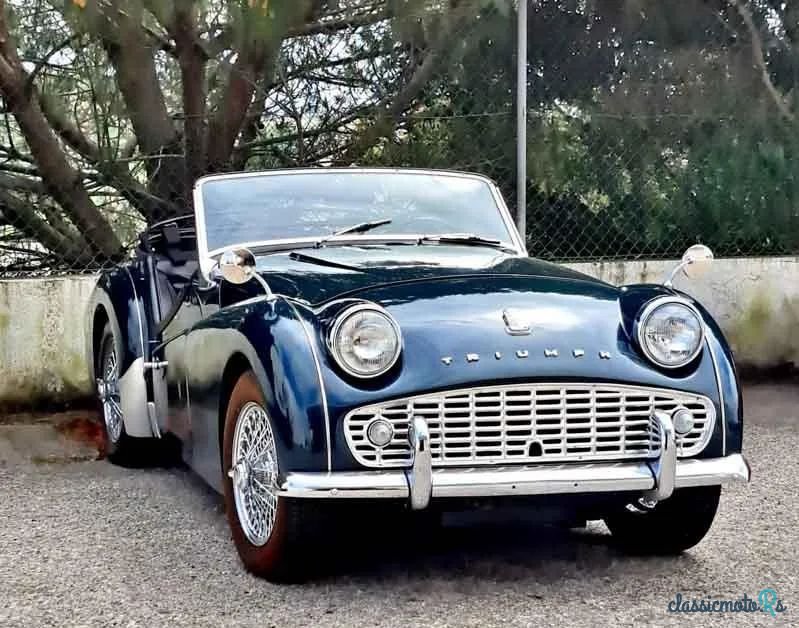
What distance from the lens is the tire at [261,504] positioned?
358 centimetres

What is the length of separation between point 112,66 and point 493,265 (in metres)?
3.64

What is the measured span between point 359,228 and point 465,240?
46cm

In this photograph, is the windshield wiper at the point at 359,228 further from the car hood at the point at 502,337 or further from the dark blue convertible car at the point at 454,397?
the car hood at the point at 502,337

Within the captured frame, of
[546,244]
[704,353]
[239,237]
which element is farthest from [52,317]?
[704,353]

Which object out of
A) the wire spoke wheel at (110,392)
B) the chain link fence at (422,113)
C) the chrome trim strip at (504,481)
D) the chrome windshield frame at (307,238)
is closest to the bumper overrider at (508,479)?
the chrome trim strip at (504,481)

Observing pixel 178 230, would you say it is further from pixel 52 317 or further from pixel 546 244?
pixel 546 244

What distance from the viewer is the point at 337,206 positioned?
16.4 feet

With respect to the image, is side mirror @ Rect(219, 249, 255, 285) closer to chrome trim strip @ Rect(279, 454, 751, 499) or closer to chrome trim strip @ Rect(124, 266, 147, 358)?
chrome trim strip @ Rect(279, 454, 751, 499)

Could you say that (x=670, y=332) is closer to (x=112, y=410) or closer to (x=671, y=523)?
(x=671, y=523)

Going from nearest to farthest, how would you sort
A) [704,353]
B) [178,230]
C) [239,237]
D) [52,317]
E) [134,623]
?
[134,623], [704,353], [239,237], [178,230], [52,317]

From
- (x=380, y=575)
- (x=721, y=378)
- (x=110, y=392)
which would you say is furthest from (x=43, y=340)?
(x=721, y=378)

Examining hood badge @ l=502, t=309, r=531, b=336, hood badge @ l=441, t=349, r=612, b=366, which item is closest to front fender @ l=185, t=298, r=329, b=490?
hood badge @ l=441, t=349, r=612, b=366

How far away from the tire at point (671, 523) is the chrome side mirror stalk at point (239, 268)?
4.92ft

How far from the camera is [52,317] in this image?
7.05 meters
